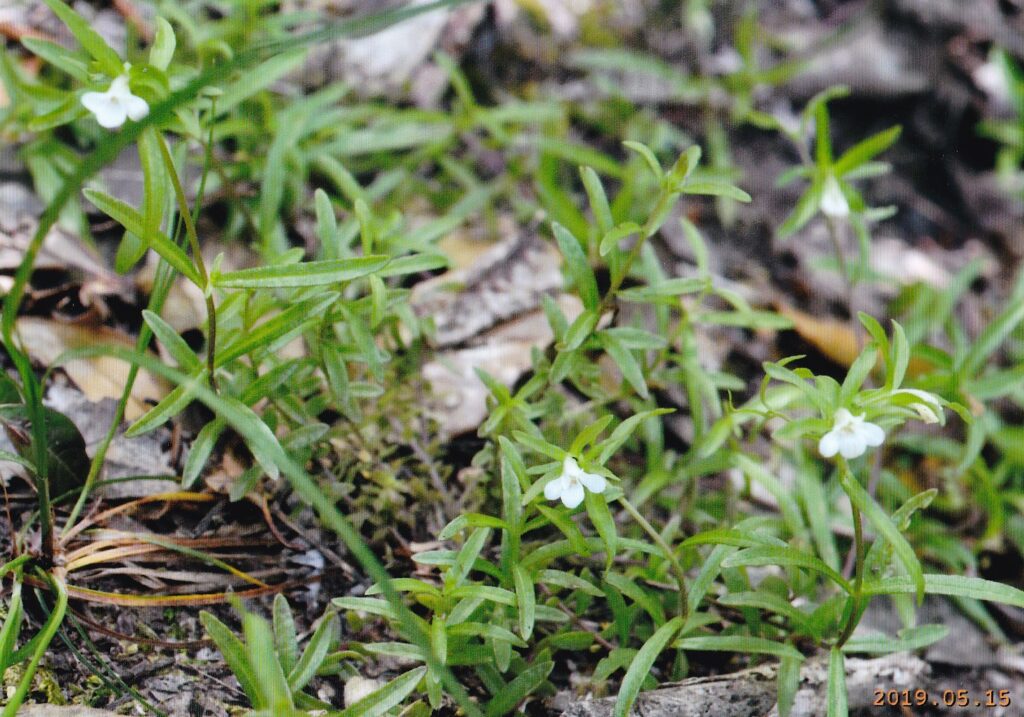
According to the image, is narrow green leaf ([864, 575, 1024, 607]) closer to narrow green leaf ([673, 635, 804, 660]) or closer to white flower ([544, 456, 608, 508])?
narrow green leaf ([673, 635, 804, 660])

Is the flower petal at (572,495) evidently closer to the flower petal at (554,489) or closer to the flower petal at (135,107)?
the flower petal at (554,489)

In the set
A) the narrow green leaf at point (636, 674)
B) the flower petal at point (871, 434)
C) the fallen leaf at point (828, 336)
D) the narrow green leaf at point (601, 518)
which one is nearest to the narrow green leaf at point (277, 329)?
the narrow green leaf at point (601, 518)

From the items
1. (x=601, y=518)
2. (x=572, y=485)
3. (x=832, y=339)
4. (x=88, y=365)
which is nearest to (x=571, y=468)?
(x=572, y=485)

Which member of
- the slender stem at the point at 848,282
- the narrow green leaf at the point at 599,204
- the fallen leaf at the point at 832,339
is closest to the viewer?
the narrow green leaf at the point at 599,204

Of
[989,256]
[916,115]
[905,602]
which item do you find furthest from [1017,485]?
[916,115]

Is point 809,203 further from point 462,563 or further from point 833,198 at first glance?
point 462,563

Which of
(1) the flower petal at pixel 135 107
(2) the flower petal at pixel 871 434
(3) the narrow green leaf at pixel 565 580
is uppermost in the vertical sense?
(1) the flower petal at pixel 135 107
